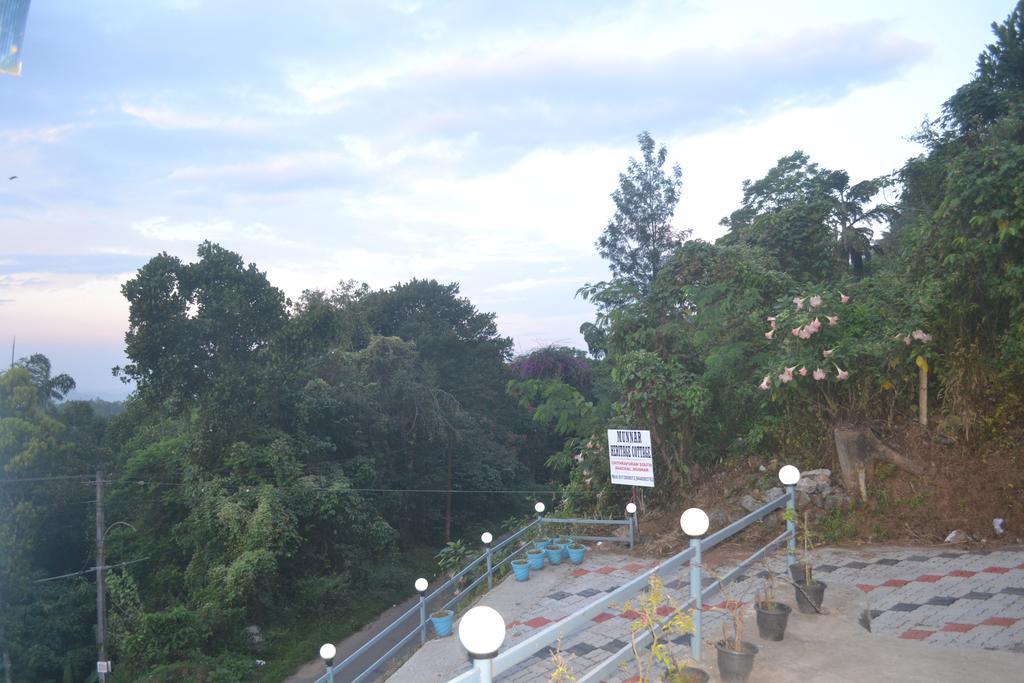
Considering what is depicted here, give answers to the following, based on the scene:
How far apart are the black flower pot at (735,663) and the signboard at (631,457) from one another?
511 centimetres

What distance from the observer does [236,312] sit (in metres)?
17.2

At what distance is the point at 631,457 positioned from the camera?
8.31 metres

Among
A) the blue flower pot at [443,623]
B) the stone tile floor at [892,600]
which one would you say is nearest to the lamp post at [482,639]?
the stone tile floor at [892,600]

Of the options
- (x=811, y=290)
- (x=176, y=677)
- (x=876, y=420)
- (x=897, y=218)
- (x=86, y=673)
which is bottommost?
(x=86, y=673)

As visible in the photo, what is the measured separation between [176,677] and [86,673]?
5720mm

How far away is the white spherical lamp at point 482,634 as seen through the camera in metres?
1.87

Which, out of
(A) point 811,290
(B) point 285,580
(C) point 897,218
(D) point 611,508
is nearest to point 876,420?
(A) point 811,290

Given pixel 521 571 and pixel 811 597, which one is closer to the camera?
pixel 811 597

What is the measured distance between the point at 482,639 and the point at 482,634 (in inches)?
0.5

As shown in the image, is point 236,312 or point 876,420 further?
point 236,312

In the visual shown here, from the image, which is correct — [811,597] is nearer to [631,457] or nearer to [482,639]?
[482,639]

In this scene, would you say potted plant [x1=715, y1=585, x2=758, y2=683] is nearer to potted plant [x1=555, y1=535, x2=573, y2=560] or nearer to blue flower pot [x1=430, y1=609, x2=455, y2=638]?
blue flower pot [x1=430, y1=609, x2=455, y2=638]

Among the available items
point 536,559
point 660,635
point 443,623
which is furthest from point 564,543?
point 660,635

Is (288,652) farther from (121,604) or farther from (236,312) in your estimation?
(236,312)
